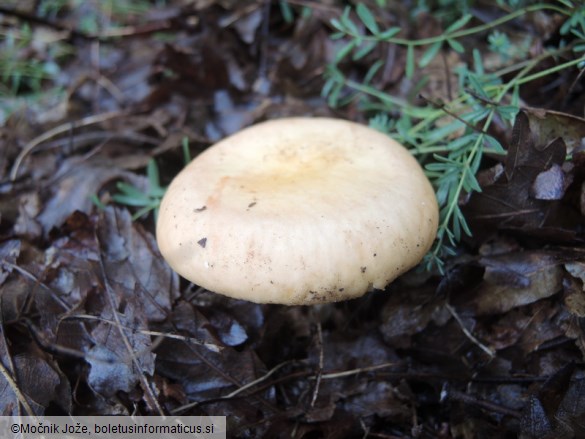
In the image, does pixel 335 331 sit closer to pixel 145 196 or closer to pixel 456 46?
pixel 145 196

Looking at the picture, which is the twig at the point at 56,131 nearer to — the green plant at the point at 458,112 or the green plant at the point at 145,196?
the green plant at the point at 145,196

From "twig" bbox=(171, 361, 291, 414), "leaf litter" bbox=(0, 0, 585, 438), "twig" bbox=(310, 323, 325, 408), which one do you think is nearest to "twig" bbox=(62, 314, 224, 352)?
"leaf litter" bbox=(0, 0, 585, 438)

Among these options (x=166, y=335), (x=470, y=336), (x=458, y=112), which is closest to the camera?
(x=166, y=335)

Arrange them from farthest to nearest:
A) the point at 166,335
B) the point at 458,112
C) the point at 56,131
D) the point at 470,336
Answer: the point at 56,131
the point at 458,112
the point at 470,336
the point at 166,335

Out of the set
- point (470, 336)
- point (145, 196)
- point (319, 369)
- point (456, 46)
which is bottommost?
point (319, 369)

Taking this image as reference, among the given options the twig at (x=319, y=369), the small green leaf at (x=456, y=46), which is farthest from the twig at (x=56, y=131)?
the small green leaf at (x=456, y=46)

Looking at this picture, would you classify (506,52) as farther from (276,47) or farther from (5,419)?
(5,419)

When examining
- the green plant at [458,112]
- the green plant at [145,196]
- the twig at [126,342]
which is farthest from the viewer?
the green plant at [145,196]

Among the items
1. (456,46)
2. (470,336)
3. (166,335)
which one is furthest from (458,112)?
(166,335)
